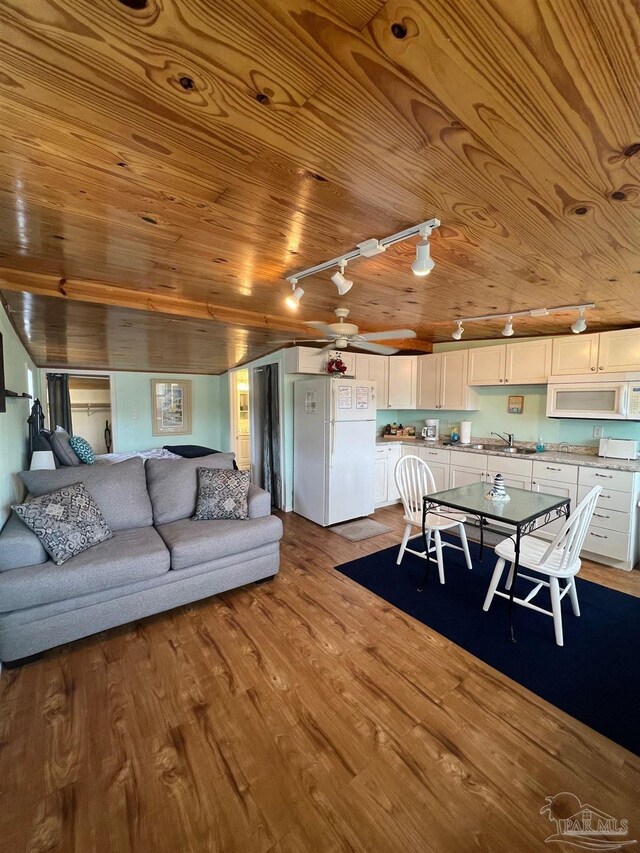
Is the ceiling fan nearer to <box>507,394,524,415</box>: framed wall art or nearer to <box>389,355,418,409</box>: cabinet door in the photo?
<box>389,355,418,409</box>: cabinet door

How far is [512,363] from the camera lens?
4168 millimetres

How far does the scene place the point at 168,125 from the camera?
3.44ft

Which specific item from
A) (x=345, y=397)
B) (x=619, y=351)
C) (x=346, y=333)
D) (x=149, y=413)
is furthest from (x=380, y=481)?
(x=149, y=413)

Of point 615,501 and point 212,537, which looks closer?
point 212,537

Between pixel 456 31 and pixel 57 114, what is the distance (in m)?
1.06

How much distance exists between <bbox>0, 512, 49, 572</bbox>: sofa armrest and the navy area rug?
2.19m

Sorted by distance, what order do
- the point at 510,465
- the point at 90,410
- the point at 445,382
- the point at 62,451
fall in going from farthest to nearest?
the point at 90,410 < the point at 445,382 < the point at 510,465 < the point at 62,451

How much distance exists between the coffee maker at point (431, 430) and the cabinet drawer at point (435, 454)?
0.35m

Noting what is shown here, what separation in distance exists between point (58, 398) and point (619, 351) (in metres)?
7.91

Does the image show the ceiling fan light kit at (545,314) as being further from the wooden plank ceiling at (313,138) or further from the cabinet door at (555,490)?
the cabinet door at (555,490)

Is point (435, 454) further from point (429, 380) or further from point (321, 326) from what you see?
point (321, 326)

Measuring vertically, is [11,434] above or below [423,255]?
below
